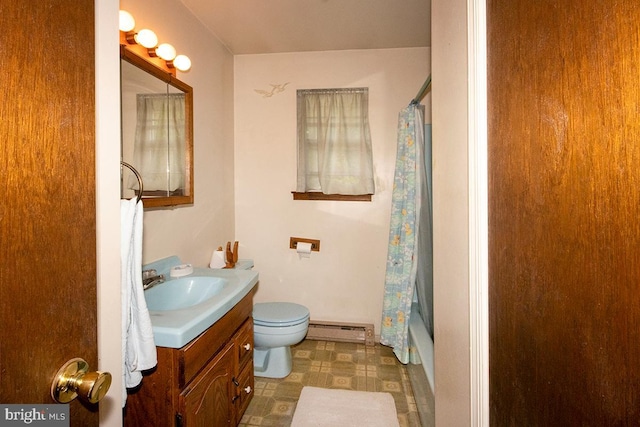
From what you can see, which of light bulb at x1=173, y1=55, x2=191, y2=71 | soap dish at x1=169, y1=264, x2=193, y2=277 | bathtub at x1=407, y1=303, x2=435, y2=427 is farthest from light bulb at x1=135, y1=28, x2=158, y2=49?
bathtub at x1=407, y1=303, x2=435, y2=427

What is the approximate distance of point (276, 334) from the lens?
7.05 feet

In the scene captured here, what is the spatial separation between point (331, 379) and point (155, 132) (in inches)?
79.9

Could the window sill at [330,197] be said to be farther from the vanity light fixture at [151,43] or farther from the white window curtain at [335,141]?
the vanity light fixture at [151,43]

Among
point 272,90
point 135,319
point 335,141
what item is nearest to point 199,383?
point 135,319

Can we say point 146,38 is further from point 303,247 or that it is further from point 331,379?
point 331,379

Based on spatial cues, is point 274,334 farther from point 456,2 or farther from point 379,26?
point 379,26

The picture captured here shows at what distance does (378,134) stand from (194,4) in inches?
65.4

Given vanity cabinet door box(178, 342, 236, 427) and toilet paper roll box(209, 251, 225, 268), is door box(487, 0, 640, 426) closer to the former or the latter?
vanity cabinet door box(178, 342, 236, 427)

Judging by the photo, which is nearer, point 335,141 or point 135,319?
point 135,319

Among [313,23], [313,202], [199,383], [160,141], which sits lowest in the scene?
[199,383]

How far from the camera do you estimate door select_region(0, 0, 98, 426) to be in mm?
448

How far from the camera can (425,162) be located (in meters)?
2.41

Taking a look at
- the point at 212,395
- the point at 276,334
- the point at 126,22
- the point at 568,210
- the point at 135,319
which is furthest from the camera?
the point at 276,334

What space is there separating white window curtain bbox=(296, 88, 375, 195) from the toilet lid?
102 cm
